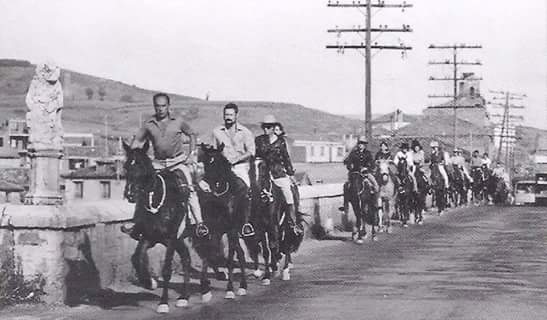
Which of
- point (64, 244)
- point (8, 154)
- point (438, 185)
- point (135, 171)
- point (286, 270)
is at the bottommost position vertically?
point (286, 270)

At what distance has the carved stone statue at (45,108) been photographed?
13.1 metres

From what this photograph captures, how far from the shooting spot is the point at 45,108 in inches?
519

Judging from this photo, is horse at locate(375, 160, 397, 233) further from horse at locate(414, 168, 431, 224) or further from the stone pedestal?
the stone pedestal

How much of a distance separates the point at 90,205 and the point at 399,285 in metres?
4.29

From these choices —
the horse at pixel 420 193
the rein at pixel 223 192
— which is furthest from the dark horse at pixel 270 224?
the horse at pixel 420 193

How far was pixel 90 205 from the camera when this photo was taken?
44.7 feet

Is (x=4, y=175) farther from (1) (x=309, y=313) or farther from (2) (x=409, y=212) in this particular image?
(1) (x=309, y=313)

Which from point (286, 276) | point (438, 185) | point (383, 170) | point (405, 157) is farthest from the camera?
point (438, 185)

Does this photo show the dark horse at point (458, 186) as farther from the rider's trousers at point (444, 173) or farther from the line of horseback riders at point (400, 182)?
the rider's trousers at point (444, 173)

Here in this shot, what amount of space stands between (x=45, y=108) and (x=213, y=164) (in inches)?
89.2

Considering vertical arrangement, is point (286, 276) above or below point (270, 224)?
below

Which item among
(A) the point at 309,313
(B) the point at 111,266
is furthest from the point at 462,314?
(B) the point at 111,266

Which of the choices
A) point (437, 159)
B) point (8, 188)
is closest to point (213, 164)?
point (437, 159)

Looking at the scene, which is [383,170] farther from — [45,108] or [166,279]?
[166,279]
